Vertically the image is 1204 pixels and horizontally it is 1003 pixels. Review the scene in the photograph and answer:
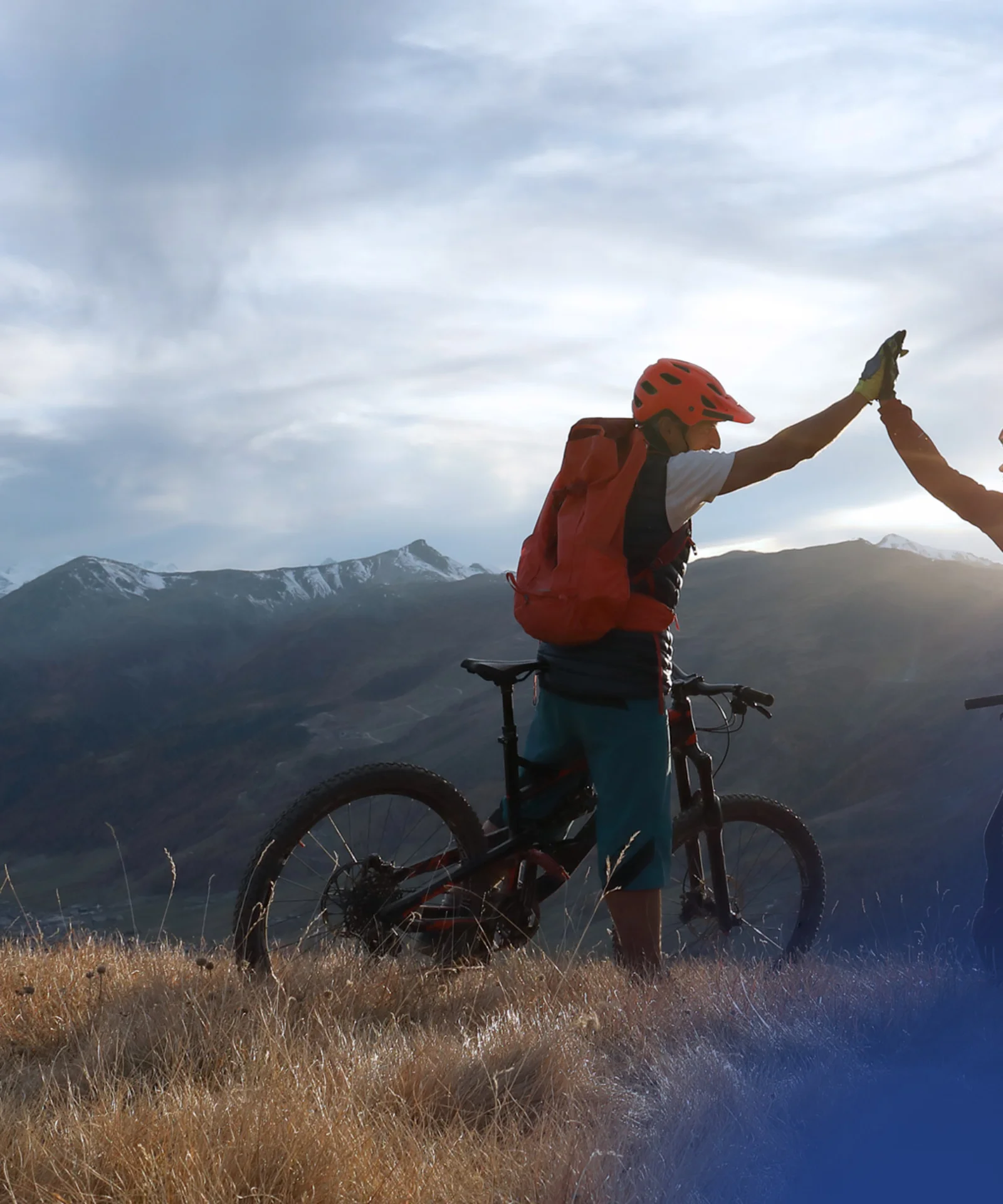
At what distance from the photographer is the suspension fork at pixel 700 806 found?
14.0ft

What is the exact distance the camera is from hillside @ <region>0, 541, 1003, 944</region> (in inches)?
2072

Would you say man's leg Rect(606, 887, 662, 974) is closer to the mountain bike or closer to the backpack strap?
the mountain bike

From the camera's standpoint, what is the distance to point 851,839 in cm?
5081

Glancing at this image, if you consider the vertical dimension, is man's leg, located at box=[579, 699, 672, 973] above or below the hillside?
above

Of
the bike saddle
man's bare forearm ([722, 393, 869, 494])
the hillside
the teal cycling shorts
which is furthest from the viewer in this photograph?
the hillside

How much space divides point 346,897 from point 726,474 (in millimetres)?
2100

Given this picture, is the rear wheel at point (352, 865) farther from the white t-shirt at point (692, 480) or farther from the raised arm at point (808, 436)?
the raised arm at point (808, 436)

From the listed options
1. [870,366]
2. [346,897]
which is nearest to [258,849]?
[346,897]

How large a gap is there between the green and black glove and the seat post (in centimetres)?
168

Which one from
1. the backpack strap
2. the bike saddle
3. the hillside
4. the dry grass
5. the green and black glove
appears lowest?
the hillside

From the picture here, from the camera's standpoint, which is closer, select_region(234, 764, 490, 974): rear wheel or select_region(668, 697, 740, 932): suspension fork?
select_region(234, 764, 490, 974): rear wheel

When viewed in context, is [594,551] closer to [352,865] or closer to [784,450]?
[784,450]

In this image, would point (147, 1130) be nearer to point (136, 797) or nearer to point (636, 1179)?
point (636, 1179)

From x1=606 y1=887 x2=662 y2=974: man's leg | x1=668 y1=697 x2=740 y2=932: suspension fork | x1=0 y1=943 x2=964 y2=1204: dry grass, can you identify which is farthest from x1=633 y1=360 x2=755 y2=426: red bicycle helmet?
x1=0 y1=943 x2=964 y2=1204: dry grass
